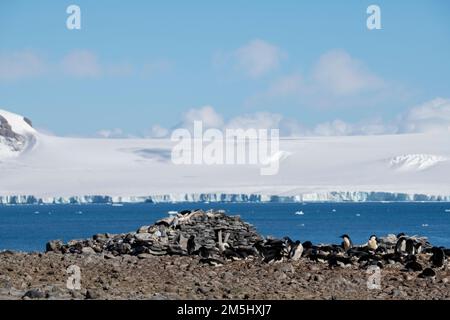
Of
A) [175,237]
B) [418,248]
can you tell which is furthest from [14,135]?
[418,248]

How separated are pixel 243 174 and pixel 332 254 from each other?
88.3 meters

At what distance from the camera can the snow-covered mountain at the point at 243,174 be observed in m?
96.1

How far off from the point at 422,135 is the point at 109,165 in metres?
35.7

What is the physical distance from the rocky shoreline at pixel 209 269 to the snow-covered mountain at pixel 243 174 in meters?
70.0

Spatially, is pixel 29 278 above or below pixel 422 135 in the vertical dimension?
below

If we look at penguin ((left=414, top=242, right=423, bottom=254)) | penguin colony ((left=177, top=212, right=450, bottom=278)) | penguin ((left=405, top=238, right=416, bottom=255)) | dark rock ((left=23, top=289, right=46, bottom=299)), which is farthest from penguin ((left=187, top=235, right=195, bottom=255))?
dark rock ((left=23, top=289, right=46, bottom=299))

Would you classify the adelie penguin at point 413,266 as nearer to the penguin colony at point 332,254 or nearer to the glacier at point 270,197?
the penguin colony at point 332,254

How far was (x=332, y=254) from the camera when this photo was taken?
767 inches

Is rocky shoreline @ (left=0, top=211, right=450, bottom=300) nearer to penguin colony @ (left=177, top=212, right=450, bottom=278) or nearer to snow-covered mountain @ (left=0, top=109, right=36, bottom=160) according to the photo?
penguin colony @ (left=177, top=212, right=450, bottom=278)

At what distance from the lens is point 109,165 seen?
110 metres

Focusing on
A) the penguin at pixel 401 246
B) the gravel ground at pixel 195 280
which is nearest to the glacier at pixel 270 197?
the penguin at pixel 401 246
